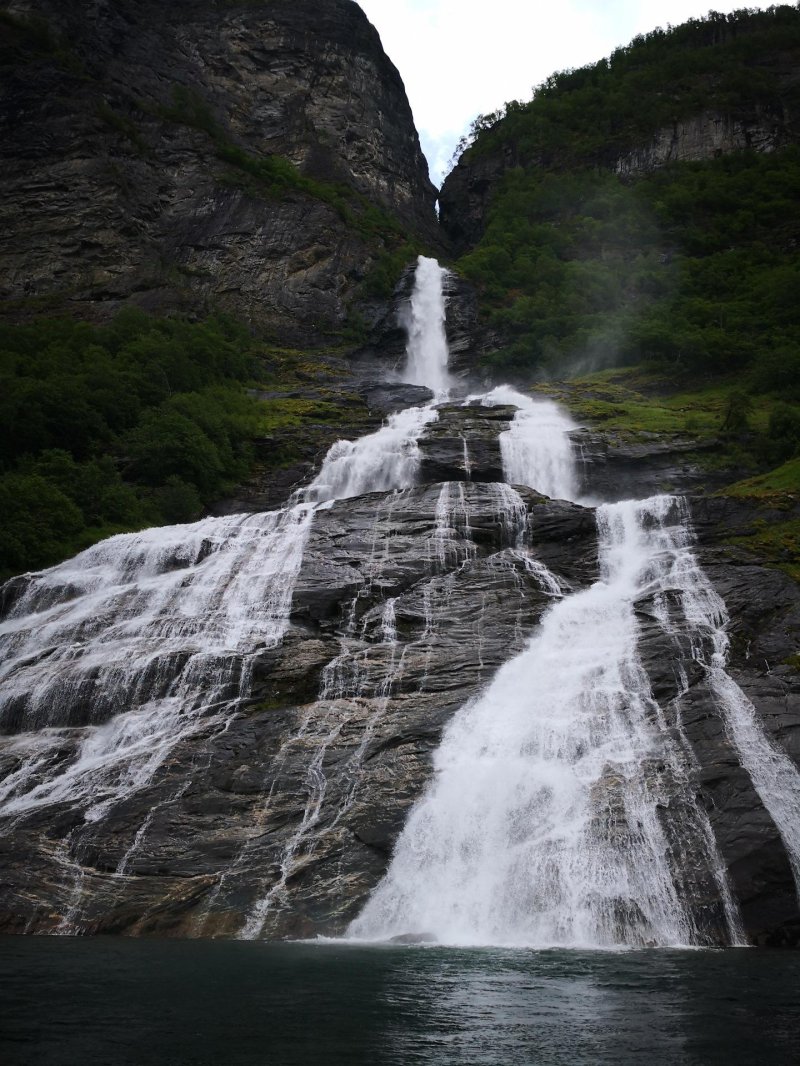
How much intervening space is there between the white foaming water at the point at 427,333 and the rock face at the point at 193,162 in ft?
18.8

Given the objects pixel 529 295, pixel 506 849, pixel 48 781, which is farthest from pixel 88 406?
pixel 529 295

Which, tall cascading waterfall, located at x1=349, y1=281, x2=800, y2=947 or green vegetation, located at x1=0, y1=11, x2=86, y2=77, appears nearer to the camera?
tall cascading waterfall, located at x1=349, y1=281, x2=800, y2=947

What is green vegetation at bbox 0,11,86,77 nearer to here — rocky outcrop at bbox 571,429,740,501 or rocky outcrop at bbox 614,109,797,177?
rocky outcrop at bbox 614,109,797,177

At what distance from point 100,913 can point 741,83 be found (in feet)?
289

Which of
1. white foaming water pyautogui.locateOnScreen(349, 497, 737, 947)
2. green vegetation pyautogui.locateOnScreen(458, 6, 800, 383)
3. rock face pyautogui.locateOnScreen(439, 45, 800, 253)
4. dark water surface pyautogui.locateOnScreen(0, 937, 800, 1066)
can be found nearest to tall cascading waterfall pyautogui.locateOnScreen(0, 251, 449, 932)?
dark water surface pyautogui.locateOnScreen(0, 937, 800, 1066)

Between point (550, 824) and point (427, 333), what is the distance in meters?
51.9

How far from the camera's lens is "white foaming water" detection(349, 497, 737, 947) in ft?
46.0

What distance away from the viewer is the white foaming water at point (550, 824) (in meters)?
14.0

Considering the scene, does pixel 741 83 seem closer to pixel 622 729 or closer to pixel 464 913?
pixel 622 729

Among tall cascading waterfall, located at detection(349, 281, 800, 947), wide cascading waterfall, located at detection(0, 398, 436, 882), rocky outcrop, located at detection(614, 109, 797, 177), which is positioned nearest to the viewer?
tall cascading waterfall, located at detection(349, 281, 800, 947)

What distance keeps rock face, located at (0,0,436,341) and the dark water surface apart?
5461 cm

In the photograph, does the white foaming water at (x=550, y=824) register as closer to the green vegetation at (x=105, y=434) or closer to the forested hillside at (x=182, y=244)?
the green vegetation at (x=105, y=434)

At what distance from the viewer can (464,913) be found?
47.2 ft

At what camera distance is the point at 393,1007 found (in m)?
8.97
